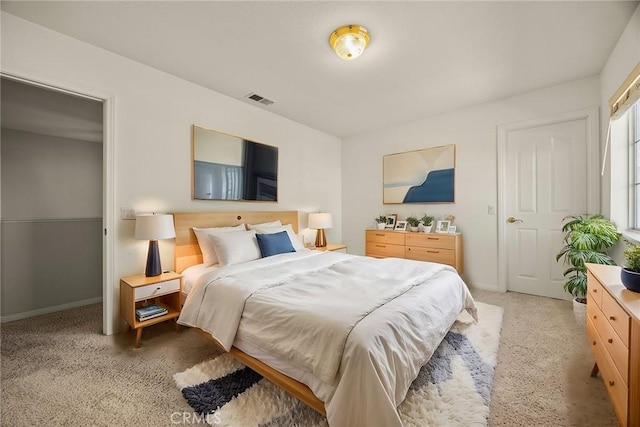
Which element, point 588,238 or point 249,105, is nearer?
point 588,238

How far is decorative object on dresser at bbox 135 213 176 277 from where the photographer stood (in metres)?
2.33

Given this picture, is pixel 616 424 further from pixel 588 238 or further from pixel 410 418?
pixel 588 238

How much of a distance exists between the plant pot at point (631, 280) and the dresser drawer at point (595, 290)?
0.55 feet

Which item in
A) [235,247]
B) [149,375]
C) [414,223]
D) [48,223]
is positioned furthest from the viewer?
[414,223]

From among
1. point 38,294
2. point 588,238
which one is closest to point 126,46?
point 38,294

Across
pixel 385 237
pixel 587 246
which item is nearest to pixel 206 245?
pixel 385 237

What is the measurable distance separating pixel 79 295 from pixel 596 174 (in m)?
6.16

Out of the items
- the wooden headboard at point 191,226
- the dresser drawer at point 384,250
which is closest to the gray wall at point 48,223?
the wooden headboard at point 191,226

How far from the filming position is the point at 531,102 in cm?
324

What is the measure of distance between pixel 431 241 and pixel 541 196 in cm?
141

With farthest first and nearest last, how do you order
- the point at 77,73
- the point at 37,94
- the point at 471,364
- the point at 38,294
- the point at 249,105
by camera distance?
1. the point at 249,105
2. the point at 38,294
3. the point at 37,94
4. the point at 77,73
5. the point at 471,364

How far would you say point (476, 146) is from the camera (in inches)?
145

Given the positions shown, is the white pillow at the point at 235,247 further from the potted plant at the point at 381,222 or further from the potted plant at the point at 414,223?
the potted plant at the point at 414,223

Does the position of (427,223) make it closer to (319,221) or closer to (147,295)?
(319,221)
